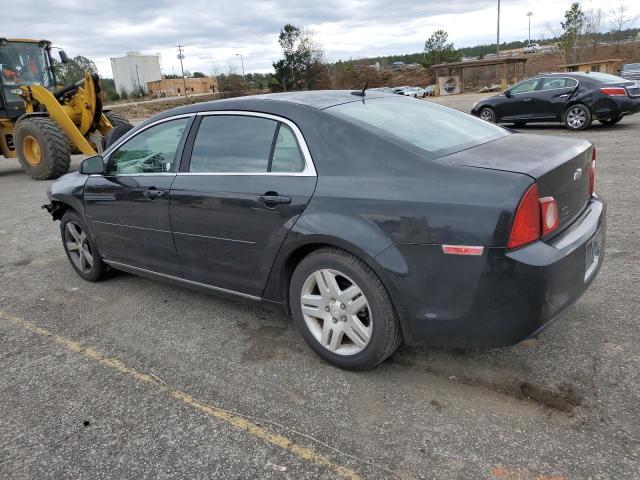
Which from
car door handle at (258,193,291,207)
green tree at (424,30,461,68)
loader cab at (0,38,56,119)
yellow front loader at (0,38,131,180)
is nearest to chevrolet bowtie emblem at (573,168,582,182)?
car door handle at (258,193,291,207)

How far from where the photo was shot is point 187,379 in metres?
3.11

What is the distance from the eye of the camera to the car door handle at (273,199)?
302 centimetres

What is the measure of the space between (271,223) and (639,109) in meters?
12.6

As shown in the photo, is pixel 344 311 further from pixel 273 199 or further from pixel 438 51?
pixel 438 51

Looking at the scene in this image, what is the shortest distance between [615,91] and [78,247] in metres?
12.3

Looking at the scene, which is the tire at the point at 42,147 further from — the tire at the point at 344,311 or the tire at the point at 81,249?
the tire at the point at 344,311

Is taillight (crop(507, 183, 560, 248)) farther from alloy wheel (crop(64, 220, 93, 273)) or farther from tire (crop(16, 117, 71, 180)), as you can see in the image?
tire (crop(16, 117, 71, 180))

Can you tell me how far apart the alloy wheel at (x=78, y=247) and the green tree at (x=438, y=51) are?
243ft

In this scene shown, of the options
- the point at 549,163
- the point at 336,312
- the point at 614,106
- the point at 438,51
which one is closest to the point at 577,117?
the point at 614,106

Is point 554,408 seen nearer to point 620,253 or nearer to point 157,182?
point 620,253

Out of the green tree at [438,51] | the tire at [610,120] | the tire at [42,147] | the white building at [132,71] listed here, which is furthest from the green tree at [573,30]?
the white building at [132,71]

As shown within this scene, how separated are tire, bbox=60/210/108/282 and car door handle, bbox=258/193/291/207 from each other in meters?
2.25

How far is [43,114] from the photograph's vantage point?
11680 mm

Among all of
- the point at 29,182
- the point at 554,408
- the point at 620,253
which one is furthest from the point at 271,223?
the point at 29,182
